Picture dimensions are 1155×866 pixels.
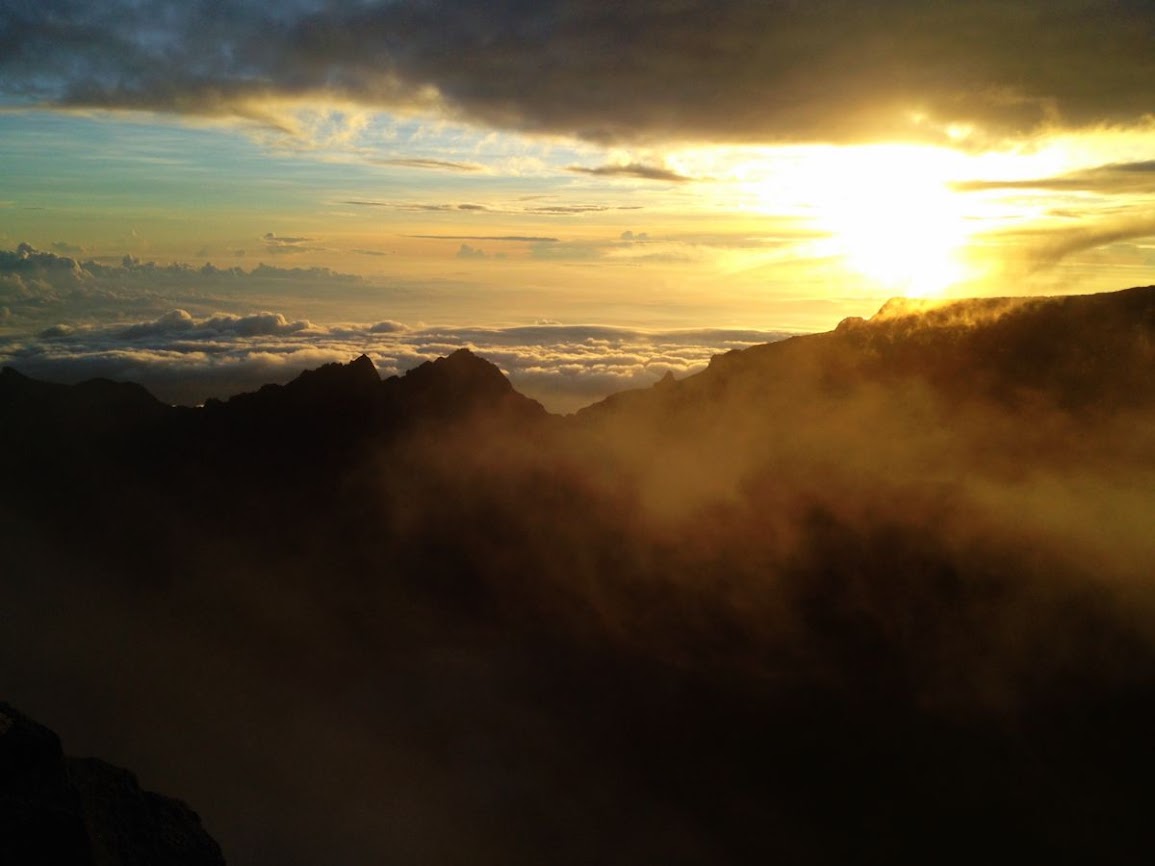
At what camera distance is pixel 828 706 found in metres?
58.3

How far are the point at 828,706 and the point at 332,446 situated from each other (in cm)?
5830

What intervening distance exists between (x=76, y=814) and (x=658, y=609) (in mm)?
58573

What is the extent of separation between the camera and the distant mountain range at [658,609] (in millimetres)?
53531

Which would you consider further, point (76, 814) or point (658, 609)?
point (658, 609)

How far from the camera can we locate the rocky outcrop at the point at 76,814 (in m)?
15.5

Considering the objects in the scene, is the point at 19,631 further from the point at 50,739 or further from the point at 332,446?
the point at 50,739

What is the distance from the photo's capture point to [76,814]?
16156 millimetres

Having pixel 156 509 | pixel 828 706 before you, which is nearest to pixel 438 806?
pixel 828 706

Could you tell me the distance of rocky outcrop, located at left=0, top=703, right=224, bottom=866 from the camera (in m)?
15.5

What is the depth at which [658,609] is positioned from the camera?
7212 cm

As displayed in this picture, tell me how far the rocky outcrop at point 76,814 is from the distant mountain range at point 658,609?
36309 millimetres

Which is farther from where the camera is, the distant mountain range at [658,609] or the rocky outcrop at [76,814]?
the distant mountain range at [658,609]

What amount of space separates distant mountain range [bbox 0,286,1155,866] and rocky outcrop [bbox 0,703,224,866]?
36.3 metres

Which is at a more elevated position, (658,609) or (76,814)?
(76,814)
